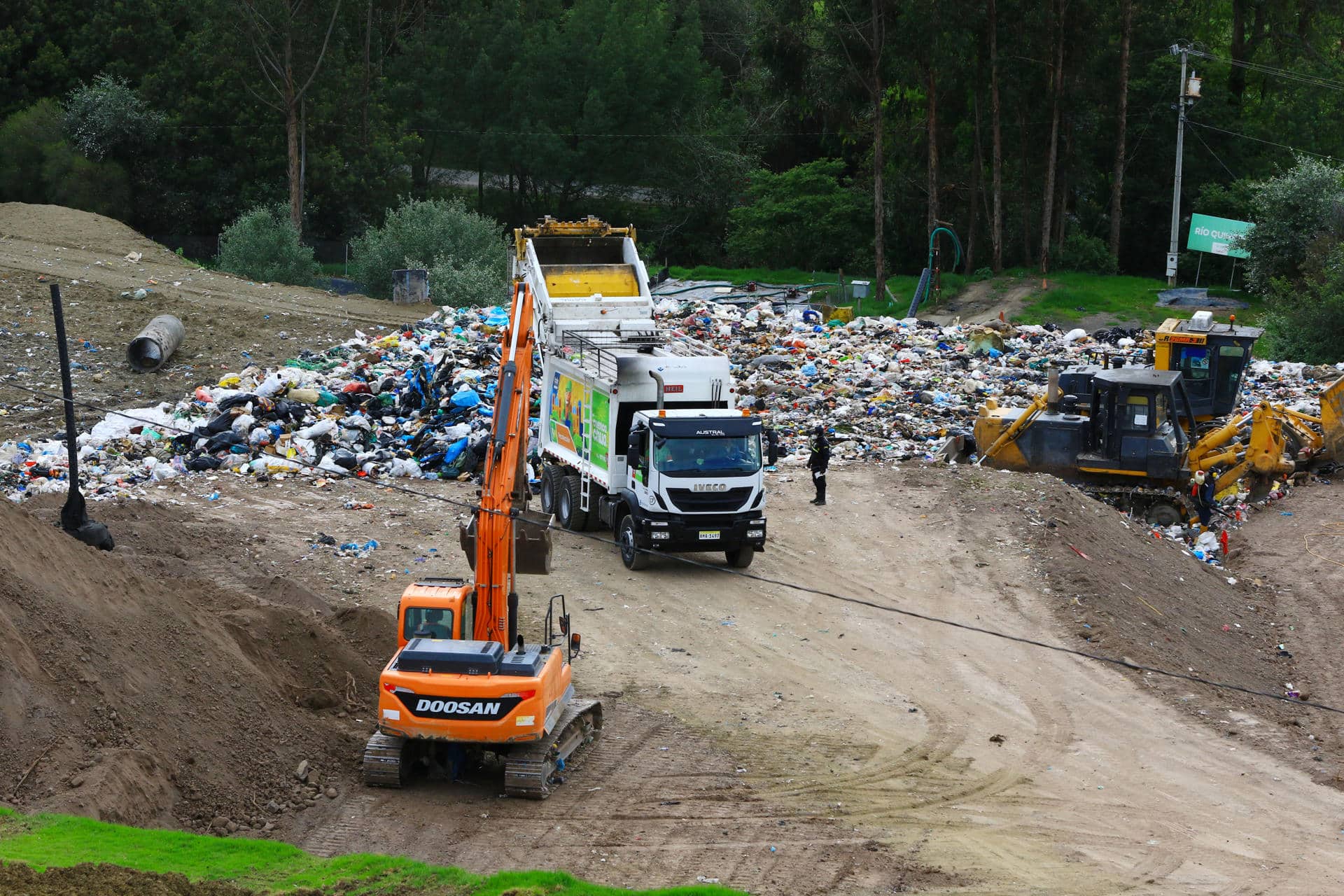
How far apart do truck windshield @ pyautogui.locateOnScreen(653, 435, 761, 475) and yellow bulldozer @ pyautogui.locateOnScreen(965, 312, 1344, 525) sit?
267 inches

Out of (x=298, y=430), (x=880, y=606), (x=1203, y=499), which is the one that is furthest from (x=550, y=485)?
(x=1203, y=499)

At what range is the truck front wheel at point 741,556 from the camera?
1775 cm

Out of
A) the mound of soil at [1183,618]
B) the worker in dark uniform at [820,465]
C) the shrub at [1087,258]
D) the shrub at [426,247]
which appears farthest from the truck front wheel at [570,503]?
the shrub at [1087,258]

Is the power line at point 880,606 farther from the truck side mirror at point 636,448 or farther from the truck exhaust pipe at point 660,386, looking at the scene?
the truck exhaust pipe at point 660,386

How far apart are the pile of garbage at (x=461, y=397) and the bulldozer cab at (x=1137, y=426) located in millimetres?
3365

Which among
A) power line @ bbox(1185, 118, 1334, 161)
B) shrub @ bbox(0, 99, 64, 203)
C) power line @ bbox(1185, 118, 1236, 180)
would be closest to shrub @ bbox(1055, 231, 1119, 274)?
power line @ bbox(1185, 118, 1334, 161)

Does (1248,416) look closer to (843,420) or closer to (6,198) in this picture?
(843,420)

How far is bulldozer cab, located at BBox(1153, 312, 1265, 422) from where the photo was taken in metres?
24.8

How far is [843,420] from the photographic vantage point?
25.9 m

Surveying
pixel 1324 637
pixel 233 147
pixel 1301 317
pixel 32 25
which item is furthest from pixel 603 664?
pixel 32 25

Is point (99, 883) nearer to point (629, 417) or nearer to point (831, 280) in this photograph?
point (629, 417)

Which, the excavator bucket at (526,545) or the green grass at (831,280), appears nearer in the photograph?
the excavator bucket at (526,545)

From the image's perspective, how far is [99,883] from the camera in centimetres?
815

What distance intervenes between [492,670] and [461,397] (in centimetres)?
1348
